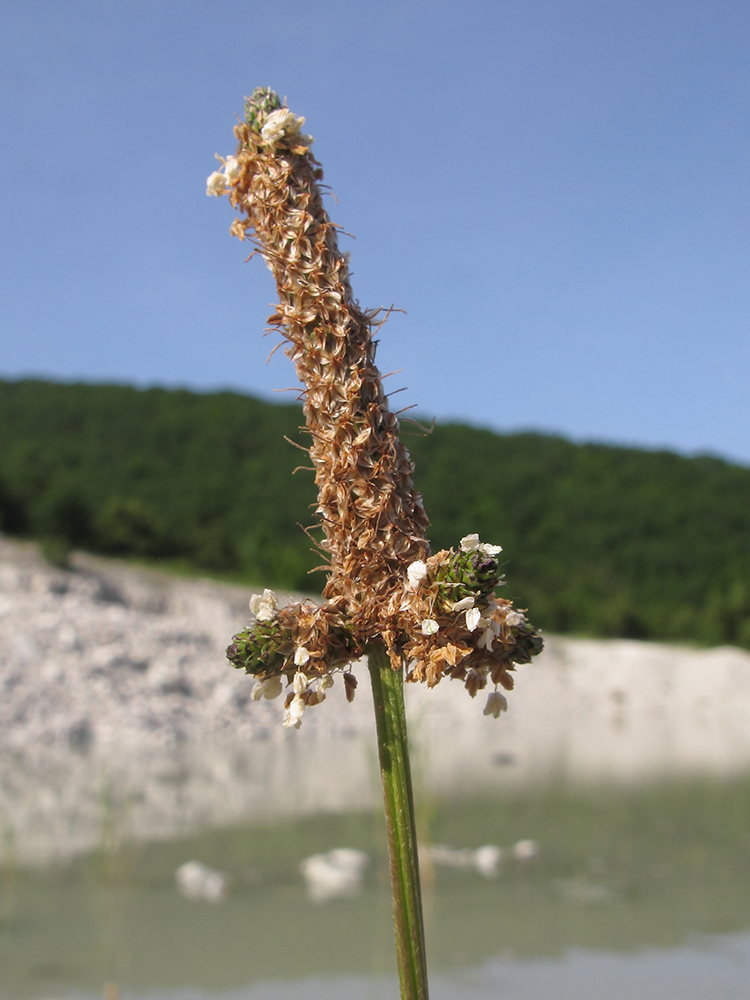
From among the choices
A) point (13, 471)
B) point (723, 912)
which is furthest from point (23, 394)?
point (723, 912)

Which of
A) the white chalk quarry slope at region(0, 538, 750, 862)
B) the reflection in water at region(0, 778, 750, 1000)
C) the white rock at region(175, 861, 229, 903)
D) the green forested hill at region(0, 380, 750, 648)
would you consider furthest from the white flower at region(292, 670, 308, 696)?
the green forested hill at region(0, 380, 750, 648)

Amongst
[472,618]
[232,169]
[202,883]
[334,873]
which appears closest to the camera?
[472,618]

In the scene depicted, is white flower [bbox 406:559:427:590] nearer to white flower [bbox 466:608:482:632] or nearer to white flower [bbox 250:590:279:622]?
white flower [bbox 466:608:482:632]

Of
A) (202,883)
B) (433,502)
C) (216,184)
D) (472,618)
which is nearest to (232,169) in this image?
(216,184)

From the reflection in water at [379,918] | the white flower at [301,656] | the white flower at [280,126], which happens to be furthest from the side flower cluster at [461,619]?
the reflection in water at [379,918]

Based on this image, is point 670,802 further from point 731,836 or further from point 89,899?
point 89,899

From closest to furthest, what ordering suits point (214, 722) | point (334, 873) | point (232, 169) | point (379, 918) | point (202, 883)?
point (232, 169)
point (379, 918)
point (202, 883)
point (334, 873)
point (214, 722)

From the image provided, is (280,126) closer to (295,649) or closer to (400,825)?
(295,649)
